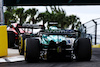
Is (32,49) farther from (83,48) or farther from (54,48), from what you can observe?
(83,48)

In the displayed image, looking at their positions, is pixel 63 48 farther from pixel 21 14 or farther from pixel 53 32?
pixel 21 14

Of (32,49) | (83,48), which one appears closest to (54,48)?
(32,49)

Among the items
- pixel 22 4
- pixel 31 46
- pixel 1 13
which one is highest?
pixel 22 4

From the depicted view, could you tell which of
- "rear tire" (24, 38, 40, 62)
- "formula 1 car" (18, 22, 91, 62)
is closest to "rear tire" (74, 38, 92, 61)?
"formula 1 car" (18, 22, 91, 62)

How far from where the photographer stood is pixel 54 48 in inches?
328

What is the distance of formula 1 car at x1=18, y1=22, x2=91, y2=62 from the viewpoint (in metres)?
8.19

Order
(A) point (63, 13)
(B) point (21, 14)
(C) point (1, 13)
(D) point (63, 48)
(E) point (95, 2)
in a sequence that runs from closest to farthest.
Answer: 1. (D) point (63, 48)
2. (C) point (1, 13)
3. (E) point (95, 2)
4. (B) point (21, 14)
5. (A) point (63, 13)

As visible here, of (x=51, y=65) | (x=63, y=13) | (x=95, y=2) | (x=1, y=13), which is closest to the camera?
(x=51, y=65)

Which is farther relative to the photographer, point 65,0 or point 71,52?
point 65,0

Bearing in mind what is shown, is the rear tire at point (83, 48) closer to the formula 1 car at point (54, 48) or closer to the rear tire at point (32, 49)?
the formula 1 car at point (54, 48)

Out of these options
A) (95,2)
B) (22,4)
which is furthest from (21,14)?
(95,2)

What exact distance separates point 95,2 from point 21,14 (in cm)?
2107

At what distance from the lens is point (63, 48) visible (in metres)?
8.41

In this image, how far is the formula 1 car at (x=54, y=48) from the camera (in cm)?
819
